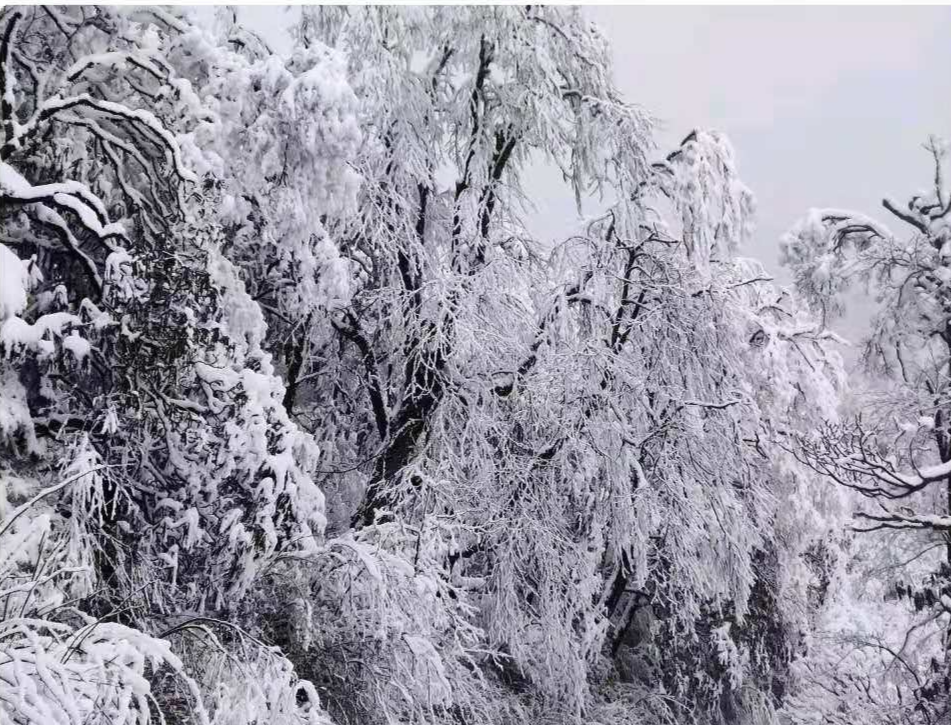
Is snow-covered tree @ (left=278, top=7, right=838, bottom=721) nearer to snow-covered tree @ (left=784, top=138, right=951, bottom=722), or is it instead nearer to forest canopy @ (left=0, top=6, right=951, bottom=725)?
forest canopy @ (left=0, top=6, right=951, bottom=725)

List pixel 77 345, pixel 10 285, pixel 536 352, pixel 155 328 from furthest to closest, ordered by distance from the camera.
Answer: pixel 536 352, pixel 155 328, pixel 77 345, pixel 10 285

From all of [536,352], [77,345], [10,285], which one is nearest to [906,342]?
[536,352]

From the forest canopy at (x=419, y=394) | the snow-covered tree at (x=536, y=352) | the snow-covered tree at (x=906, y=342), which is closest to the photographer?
the forest canopy at (x=419, y=394)

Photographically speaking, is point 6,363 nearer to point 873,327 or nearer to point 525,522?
point 525,522

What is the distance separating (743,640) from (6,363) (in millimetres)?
8452

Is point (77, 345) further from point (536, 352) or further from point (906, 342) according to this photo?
point (906, 342)

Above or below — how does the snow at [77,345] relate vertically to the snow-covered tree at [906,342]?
below

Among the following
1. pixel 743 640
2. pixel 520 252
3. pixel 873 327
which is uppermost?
pixel 873 327

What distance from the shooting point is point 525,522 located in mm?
8055

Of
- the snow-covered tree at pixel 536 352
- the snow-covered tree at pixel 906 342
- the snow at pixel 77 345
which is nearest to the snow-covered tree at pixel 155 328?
the snow at pixel 77 345

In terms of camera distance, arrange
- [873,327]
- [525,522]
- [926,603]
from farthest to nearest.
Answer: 1. [873,327]
2. [926,603]
3. [525,522]

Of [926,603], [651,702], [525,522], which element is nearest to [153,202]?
[525,522]

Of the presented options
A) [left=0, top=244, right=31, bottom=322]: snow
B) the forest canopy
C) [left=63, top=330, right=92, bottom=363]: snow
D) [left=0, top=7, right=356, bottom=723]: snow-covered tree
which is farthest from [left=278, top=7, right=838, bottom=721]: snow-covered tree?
[left=0, top=244, right=31, bottom=322]: snow

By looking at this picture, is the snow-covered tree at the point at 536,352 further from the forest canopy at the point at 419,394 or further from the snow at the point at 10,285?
the snow at the point at 10,285
